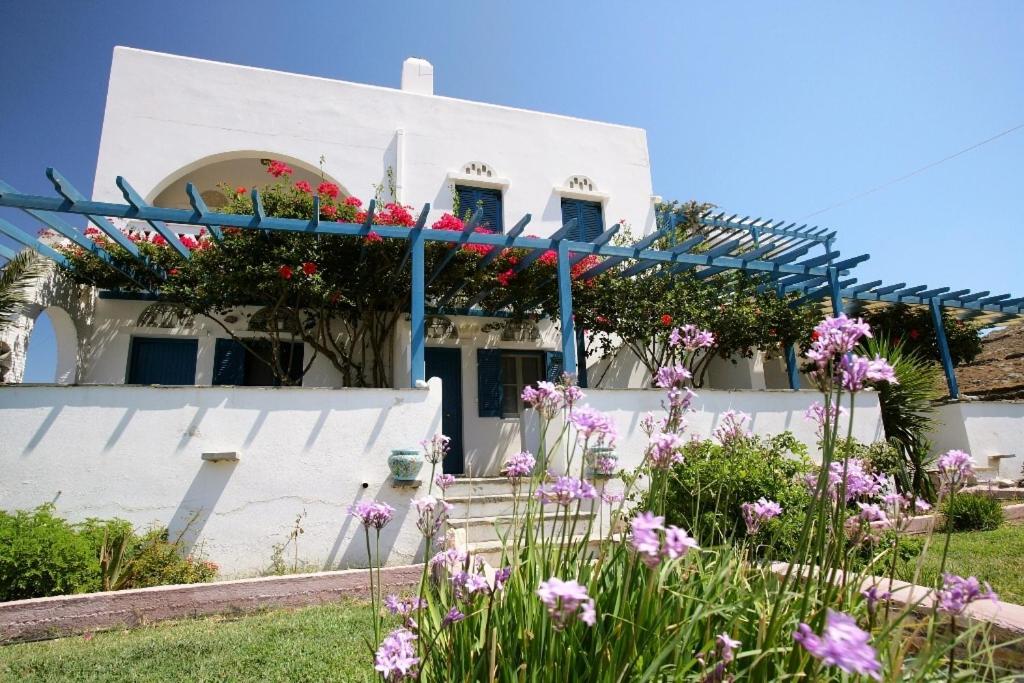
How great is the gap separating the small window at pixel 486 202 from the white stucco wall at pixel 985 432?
29.3 feet

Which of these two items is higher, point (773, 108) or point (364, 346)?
point (773, 108)

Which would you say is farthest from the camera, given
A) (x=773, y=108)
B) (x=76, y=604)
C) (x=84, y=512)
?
(x=773, y=108)

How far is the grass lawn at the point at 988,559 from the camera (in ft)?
12.7

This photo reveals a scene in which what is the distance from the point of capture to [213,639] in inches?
144

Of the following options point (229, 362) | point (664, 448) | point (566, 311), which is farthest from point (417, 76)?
point (664, 448)

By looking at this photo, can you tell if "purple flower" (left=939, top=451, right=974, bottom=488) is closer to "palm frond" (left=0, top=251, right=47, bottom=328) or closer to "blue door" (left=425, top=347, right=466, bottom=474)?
"blue door" (left=425, top=347, right=466, bottom=474)

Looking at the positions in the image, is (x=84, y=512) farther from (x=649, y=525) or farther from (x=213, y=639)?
(x=649, y=525)

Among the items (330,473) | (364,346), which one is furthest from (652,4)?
(330,473)

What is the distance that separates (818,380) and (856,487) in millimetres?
809

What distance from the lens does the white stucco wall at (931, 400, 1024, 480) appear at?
9422mm

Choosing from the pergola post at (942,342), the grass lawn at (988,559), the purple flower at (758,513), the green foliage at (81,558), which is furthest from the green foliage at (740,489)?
the pergola post at (942,342)

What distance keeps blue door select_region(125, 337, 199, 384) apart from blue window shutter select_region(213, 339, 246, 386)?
330 mm

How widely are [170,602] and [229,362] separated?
5249 millimetres

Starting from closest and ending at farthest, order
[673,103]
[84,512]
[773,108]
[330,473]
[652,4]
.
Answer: [84,512] → [330,473] → [652,4] → [773,108] → [673,103]
